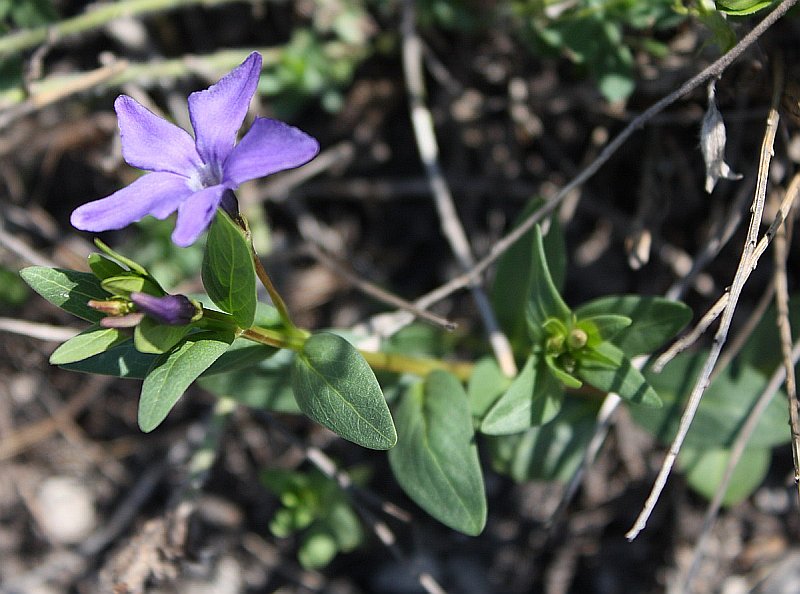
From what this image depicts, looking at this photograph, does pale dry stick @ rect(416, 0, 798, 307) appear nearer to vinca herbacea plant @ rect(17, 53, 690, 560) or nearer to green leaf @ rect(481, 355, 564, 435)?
vinca herbacea plant @ rect(17, 53, 690, 560)

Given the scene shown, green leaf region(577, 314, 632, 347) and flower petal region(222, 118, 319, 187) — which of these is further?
green leaf region(577, 314, 632, 347)

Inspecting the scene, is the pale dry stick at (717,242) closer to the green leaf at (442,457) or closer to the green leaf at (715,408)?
the green leaf at (715,408)

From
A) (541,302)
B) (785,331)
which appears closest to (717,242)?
(785,331)

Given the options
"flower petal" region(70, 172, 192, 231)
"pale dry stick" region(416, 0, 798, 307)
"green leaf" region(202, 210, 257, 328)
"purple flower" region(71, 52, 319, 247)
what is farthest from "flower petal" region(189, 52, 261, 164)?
"pale dry stick" region(416, 0, 798, 307)

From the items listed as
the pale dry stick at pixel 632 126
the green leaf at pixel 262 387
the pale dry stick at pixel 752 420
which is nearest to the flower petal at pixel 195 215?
the green leaf at pixel 262 387

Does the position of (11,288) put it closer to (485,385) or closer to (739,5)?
(485,385)

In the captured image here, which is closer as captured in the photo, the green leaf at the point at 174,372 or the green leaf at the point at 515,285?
the green leaf at the point at 174,372
